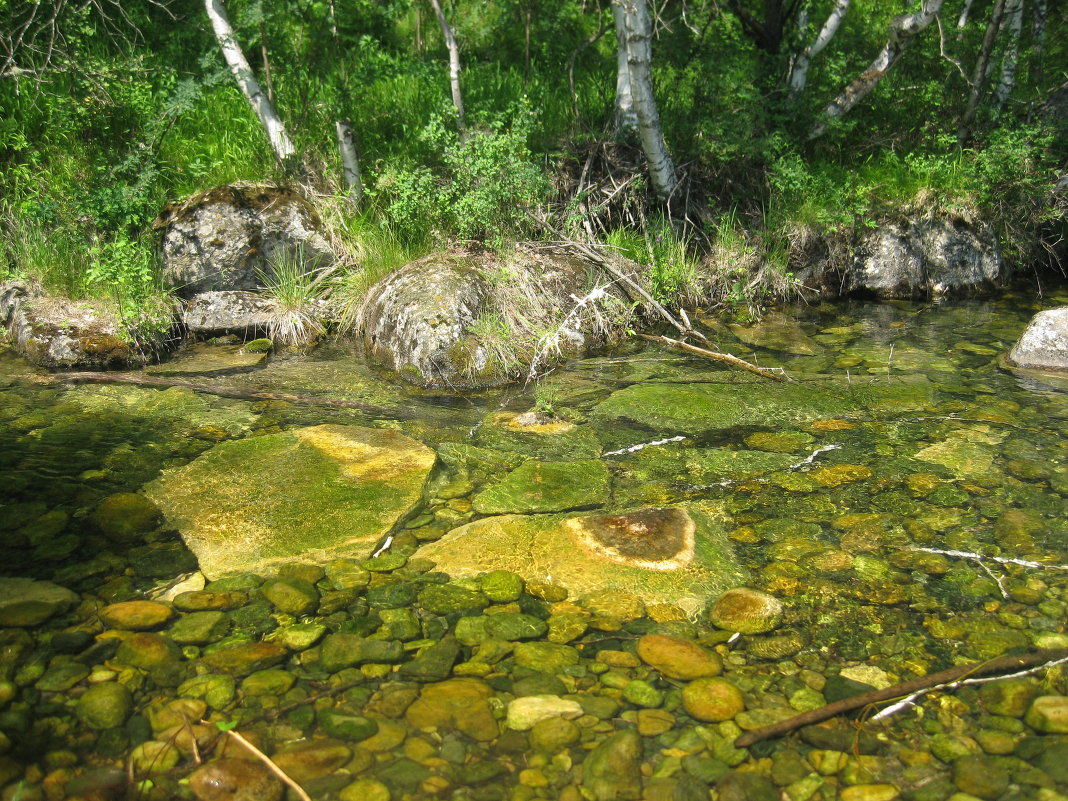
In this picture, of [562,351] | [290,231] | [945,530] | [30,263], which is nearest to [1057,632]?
[945,530]

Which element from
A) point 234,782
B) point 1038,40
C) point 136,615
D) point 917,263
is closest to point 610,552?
point 234,782

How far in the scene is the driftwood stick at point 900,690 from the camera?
8.22 feet

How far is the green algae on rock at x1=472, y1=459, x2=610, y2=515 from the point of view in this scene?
4.02 metres

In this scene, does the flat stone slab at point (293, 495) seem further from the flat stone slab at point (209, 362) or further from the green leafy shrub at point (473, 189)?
the green leafy shrub at point (473, 189)

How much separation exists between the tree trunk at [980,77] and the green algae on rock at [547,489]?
6.75m

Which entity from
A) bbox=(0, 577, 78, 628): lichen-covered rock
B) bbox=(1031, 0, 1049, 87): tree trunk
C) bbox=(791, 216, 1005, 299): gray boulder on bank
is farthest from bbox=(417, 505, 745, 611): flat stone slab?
bbox=(1031, 0, 1049, 87): tree trunk

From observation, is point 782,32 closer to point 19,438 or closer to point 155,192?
point 155,192

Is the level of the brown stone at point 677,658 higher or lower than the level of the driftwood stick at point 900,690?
higher

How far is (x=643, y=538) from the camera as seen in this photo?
142 inches

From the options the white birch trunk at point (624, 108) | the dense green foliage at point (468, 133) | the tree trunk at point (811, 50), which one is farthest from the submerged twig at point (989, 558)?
the tree trunk at point (811, 50)

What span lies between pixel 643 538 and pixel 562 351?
3005 millimetres

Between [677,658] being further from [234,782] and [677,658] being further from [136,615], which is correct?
[136,615]

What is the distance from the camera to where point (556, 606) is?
3213 mm

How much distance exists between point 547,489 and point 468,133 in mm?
4324
